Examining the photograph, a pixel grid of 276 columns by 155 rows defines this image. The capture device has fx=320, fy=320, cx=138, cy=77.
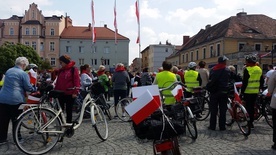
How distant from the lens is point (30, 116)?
5.98m

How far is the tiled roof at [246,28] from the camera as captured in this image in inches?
2069

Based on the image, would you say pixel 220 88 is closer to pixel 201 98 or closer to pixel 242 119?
pixel 242 119

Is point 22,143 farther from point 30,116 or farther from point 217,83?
point 217,83

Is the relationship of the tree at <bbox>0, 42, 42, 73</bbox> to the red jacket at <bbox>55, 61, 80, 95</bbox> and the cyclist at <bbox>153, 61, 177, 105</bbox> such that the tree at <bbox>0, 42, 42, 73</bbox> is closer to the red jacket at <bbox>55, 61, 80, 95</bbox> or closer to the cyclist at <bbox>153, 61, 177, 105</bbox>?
the red jacket at <bbox>55, 61, 80, 95</bbox>

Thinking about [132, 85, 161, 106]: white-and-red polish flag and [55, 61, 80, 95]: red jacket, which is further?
[55, 61, 80, 95]: red jacket

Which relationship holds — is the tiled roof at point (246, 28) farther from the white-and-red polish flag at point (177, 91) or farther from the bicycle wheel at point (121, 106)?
the white-and-red polish flag at point (177, 91)

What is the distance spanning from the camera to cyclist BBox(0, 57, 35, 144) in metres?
6.57

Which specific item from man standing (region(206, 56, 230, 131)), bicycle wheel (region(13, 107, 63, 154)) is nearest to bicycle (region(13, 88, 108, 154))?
bicycle wheel (region(13, 107, 63, 154))

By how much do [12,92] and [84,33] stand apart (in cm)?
7769

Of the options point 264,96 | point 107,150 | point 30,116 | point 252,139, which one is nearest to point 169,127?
point 107,150

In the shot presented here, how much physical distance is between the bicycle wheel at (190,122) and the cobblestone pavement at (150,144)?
0.16 meters

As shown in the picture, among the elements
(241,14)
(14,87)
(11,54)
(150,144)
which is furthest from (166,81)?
(11,54)

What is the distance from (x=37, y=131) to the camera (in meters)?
6.04

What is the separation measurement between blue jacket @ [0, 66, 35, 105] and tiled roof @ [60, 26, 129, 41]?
246 feet
